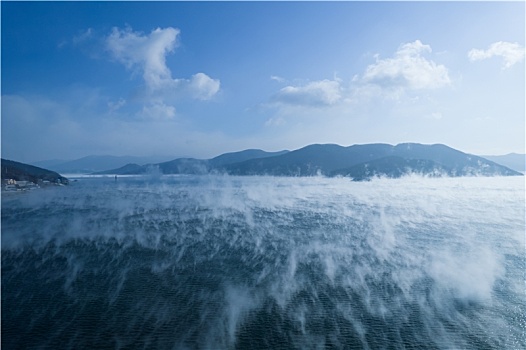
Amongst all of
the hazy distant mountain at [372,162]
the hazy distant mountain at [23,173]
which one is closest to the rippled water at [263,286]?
the hazy distant mountain at [23,173]

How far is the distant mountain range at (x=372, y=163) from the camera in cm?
12381

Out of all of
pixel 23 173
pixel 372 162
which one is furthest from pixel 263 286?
pixel 372 162

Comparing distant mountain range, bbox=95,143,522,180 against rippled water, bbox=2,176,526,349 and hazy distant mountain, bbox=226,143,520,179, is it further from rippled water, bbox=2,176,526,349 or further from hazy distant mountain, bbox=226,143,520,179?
rippled water, bbox=2,176,526,349

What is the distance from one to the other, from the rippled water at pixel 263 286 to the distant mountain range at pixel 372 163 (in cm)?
9259

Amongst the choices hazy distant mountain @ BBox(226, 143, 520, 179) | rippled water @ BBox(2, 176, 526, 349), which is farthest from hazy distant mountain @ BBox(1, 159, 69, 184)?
hazy distant mountain @ BBox(226, 143, 520, 179)

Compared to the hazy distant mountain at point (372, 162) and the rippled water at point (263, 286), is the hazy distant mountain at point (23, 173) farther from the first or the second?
the hazy distant mountain at point (372, 162)

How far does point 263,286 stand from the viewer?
57.6 ft

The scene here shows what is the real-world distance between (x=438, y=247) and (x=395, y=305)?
13.7 metres

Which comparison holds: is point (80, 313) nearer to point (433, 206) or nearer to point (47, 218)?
point (47, 218)

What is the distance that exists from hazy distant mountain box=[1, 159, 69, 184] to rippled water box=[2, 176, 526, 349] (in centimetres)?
6807

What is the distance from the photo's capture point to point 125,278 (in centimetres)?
1881

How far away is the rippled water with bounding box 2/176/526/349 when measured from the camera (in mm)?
12930

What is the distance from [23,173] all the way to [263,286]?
A: 103380 mm

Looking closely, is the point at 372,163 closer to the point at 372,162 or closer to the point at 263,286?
the point at 372,162
